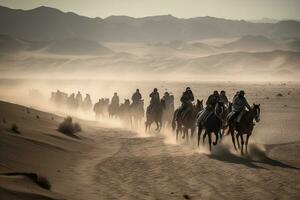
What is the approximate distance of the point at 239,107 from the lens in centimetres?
1892

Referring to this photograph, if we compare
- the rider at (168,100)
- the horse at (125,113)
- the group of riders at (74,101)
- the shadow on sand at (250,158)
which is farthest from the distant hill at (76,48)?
the shadow on sand at (250,158)

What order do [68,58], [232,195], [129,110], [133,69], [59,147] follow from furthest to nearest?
[68,58] < [133,69] < [129,110] < [59,147] < [232,195]

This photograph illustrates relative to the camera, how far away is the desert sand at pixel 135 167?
40.3ft

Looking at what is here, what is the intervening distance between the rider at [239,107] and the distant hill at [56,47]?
165 m

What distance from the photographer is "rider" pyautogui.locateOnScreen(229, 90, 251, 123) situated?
1873 centimetres

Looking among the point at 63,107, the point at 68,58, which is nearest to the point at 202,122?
the point at 63,107

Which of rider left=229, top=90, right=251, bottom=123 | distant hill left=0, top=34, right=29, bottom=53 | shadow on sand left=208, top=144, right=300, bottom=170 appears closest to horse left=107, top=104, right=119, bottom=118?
shadow on sand left=208, top=144, right=300, bottom=170

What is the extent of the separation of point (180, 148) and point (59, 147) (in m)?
4.78

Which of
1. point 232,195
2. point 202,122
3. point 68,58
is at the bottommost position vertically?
point 232,195

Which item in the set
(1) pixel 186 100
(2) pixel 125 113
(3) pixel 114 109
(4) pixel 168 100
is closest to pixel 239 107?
(1) pixel 186 100

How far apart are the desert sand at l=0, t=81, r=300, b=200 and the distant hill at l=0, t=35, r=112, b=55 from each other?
161 m

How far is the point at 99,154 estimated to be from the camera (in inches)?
738

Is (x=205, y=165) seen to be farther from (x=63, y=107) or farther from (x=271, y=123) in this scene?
(x=63, y=107)

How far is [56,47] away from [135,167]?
175 metres
